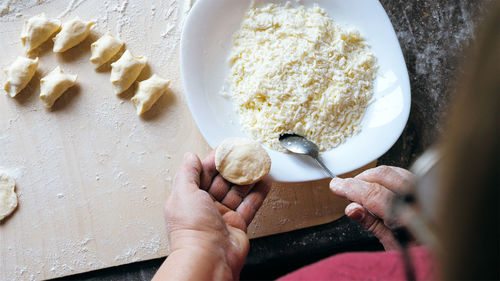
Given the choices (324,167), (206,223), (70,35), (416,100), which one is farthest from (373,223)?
(70,35)

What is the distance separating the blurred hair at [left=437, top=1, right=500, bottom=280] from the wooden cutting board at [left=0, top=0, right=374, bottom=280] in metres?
0.94

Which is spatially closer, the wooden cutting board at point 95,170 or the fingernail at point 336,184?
the fingernail at point 336,184

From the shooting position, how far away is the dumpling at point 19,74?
128cm

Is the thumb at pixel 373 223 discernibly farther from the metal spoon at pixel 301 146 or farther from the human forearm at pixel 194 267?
the human forearm at pixel 194 267

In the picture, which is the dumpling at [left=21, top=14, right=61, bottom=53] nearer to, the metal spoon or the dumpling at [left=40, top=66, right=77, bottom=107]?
the dumpling at [left=40, top=66, right=77, bottom=107]

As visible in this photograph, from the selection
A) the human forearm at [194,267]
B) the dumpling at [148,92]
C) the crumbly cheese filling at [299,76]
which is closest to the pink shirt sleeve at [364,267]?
the human forearm at [194,267]

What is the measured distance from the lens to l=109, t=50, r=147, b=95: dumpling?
1281 millimetres

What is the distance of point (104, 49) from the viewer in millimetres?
Result: 1303

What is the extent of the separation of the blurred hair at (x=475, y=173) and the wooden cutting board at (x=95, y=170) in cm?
94

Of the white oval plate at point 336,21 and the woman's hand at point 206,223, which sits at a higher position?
the white oval plate at point 336,21

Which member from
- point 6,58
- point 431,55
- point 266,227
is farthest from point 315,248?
point 6,58

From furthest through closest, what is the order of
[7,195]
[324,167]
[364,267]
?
[7,195] → [324,167] → [364,267]

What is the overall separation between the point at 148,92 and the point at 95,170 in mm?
328

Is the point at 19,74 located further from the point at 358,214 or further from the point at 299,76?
Answer: the point at 358,214
